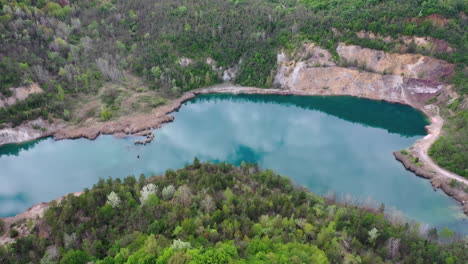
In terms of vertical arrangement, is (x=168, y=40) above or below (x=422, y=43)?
below

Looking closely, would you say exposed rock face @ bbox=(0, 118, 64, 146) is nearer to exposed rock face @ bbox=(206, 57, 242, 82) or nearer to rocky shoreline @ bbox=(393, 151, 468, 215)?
exposed rock face @ bbox=(206, 57, 242, 82)

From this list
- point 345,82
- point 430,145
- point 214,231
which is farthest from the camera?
point 345,82

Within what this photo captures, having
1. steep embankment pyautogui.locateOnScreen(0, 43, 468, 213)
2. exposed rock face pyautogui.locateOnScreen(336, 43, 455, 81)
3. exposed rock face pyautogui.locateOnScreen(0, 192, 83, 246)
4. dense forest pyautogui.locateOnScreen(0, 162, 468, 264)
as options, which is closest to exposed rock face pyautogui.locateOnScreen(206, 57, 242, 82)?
steep embankment pyautogui.locateOnScreen(0, 43, 468, 213)

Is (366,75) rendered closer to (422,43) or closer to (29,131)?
(422,43)

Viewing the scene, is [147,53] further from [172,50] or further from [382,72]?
[382,72]

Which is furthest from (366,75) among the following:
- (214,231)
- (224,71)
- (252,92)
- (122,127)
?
(214,231)

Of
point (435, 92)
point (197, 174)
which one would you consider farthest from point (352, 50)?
point (197, 174)
